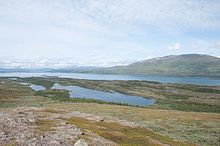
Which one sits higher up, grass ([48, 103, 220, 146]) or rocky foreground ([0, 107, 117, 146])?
rocky foreground ([0, 107, 117, 146])

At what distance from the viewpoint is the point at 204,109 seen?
16662cm

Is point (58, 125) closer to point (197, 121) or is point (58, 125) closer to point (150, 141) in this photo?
point (150, 141)

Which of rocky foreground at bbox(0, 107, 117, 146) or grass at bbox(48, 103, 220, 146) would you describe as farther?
grass at bbox(48, 103, 220, 146)

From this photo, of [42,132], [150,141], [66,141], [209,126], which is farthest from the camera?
[209,126]

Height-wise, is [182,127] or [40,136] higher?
[40,136]

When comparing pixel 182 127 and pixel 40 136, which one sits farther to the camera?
pixel 182 127

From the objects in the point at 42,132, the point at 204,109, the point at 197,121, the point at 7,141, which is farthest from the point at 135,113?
the point at 7,141

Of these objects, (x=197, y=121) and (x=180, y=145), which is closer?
(x=180, y=145)

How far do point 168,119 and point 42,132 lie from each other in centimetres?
7586

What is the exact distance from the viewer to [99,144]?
141ft

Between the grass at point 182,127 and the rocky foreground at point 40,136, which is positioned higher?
the rocky foreground at point 40,136

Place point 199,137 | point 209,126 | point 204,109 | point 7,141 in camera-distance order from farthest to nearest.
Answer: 1. point 204,109
2. point 209,126
3. point 199,137
4. point 7,141

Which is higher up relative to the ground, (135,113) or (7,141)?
(7,141)

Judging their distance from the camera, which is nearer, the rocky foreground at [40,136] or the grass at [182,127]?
the rocky foreground at [40,136]
